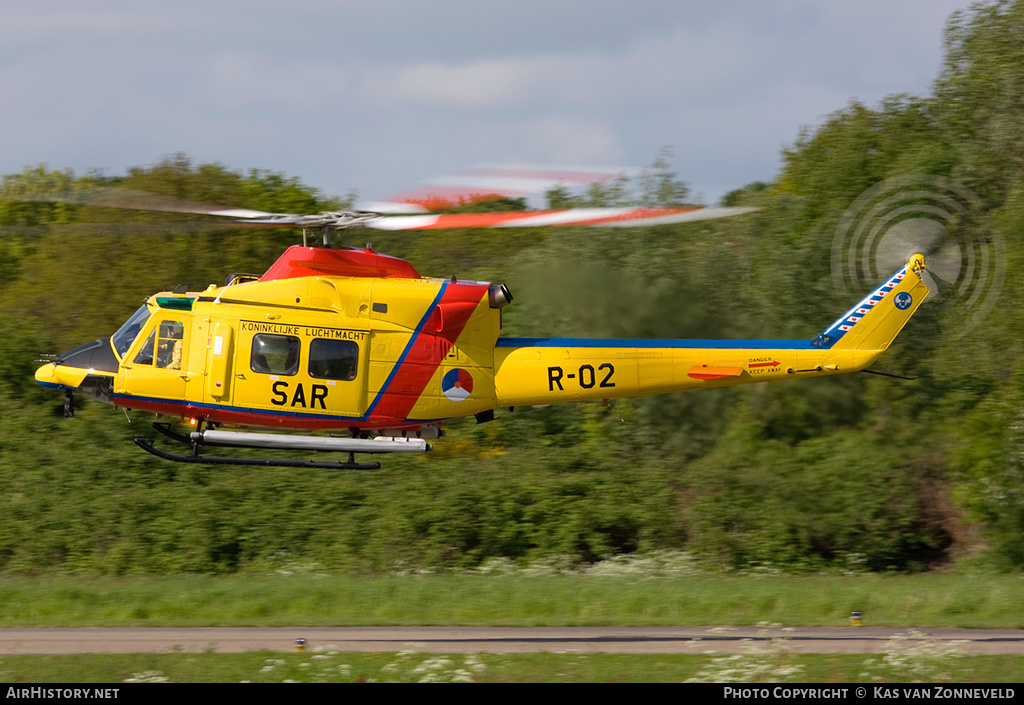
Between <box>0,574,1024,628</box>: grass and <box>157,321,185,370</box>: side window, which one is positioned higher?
<box>157,321,185,370</box>: side window

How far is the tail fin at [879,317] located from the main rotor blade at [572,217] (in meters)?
3.20

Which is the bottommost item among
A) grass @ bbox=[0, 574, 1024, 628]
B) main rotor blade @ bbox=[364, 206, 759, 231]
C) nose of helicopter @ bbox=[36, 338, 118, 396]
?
grass @ bbox=[0, 574, 1024, 628]

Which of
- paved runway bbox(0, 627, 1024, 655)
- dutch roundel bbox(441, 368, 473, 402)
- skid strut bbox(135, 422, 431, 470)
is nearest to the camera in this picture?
→ skid strut bbox(135, 422, 431, 470)

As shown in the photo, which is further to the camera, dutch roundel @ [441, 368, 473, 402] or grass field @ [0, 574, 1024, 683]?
dutch roundel @ [441, 368, 473, 402]

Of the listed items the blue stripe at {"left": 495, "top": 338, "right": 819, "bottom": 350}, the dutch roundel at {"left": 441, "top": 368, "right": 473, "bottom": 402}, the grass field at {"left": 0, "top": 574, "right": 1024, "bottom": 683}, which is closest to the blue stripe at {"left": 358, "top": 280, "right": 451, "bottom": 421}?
the dutch roundel at {"left": 441, "top": 368, "right": 473, "bottom": 402}

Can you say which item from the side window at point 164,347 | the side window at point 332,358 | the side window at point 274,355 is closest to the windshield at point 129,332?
the side window at point 164,347

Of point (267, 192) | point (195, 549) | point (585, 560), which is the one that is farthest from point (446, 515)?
point (267, 192)

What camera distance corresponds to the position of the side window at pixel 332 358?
12227 mm

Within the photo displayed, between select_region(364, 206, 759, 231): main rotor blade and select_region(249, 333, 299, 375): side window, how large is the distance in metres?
2.11

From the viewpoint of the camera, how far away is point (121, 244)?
24.0 metres

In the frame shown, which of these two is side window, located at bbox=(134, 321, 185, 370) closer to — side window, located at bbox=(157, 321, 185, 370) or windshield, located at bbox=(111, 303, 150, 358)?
side window, located at bbox=(157, 321, 185, 370)

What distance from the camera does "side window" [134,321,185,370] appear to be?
1248 centimetres

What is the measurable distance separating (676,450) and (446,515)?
16.8ft

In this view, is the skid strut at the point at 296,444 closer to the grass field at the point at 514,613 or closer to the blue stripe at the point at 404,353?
the blue stripe at the point at 404,353
